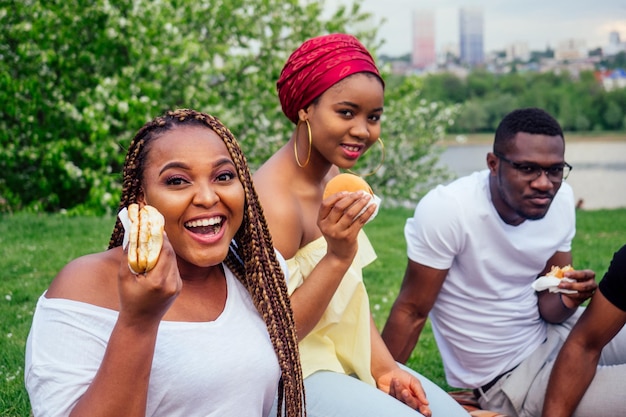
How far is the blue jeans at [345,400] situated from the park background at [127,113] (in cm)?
196

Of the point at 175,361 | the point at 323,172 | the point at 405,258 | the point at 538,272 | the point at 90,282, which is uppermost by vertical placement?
the point at 323,172

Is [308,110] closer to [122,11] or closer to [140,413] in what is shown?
[140,413]

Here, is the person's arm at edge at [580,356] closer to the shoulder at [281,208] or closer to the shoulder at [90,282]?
the shoulder at [281,208]

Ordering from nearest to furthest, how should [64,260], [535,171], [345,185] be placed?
[345,185]
[535,171]
[64,260]

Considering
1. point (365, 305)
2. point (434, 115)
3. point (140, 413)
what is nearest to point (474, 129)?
point (434, 115)

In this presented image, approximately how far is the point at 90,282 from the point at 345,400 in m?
1.15

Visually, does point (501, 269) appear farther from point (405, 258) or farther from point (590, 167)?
point (590, 167)

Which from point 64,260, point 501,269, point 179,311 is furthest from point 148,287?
point 64,260

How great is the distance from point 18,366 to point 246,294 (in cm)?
229

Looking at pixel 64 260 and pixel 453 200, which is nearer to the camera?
pixel 453 200

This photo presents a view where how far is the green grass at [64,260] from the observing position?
4566mm

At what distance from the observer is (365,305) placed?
329 centimetres

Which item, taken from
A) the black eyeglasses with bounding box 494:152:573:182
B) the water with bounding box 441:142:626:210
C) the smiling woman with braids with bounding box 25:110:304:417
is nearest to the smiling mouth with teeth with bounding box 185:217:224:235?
the smiling woman with braids with bounding box 25:110:304:417

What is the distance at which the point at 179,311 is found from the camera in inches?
91.4
